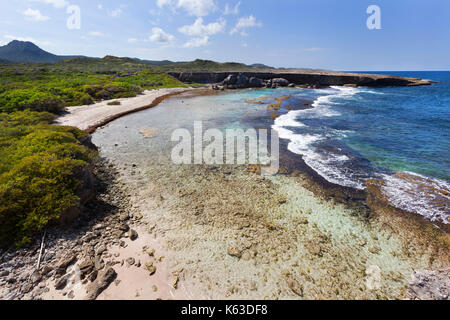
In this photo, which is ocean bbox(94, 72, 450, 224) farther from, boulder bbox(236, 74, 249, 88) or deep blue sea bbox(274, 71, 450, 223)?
boulder bbox(236, 74, 249, 88)

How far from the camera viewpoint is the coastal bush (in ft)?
22.6

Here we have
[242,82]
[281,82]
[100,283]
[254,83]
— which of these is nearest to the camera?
[100,283]

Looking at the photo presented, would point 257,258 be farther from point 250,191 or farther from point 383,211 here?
point 383,211

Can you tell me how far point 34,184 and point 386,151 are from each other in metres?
24.8

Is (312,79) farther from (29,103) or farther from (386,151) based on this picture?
(29,103)

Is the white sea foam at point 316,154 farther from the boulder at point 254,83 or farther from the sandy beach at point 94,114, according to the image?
the boulder at point 254,83

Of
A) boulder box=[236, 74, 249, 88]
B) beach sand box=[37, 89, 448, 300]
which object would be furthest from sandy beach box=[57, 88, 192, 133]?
boulder box=[236, 74, 249, 88]

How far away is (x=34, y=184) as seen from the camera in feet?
25.8

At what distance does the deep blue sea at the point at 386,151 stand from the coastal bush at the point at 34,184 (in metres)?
15.1

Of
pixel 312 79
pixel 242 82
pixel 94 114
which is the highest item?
pixel 312 79

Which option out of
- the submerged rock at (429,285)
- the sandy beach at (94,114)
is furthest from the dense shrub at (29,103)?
the submerged rock at (429,285)

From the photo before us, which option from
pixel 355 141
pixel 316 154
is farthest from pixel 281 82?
pixel 316 154

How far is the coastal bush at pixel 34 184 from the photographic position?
6902 mm
